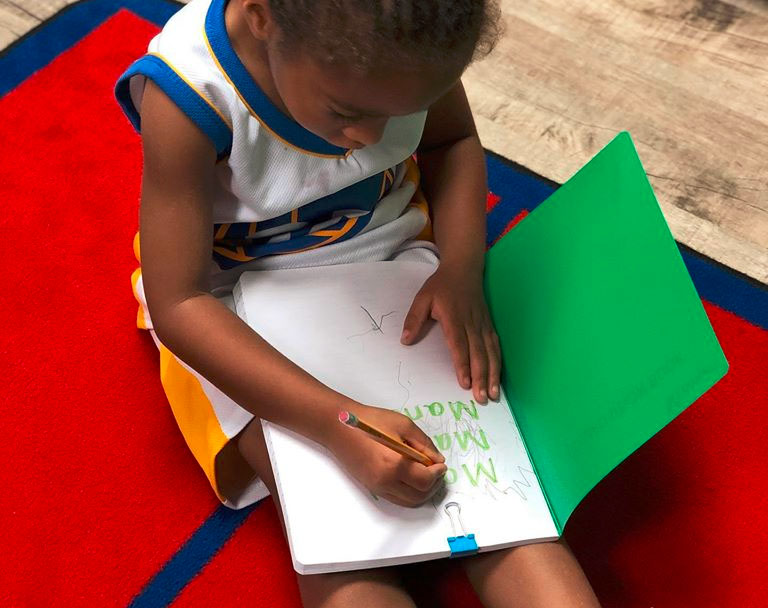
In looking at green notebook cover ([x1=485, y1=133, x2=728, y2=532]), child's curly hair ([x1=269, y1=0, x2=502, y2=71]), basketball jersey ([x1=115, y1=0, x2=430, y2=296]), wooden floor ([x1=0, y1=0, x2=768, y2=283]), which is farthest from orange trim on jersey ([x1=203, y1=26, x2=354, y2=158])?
wooden floor ([x1=0, y1=0, x2=768, y2=283])

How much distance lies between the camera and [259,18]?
0.58 m

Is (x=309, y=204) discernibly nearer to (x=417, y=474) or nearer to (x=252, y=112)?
(x=252, y=112)

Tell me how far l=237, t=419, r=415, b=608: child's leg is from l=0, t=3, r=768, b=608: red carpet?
8cm

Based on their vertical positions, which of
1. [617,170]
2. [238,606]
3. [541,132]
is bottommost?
[238,606]

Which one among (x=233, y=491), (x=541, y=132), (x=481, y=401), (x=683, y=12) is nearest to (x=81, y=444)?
(x=233, y=491)

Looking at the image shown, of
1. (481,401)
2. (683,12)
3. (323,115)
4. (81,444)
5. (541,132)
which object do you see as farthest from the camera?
(683,12)

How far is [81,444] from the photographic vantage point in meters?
0.88

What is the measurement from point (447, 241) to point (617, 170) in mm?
191

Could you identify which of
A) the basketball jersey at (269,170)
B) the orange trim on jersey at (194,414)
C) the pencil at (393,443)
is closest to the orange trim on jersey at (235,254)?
the basketball jersey at (269,170)

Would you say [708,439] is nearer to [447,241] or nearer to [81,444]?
[447,241]

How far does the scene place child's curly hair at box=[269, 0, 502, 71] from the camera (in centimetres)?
52

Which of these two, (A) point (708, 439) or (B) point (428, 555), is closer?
(B) point (428, 555)

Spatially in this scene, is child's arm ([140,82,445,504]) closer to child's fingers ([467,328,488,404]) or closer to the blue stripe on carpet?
child's fingers ([467,328,488,404])

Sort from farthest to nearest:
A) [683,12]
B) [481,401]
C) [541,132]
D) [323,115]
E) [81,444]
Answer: [683,12] → [541,132] → [81,444] → [481,401] → [323,115]
